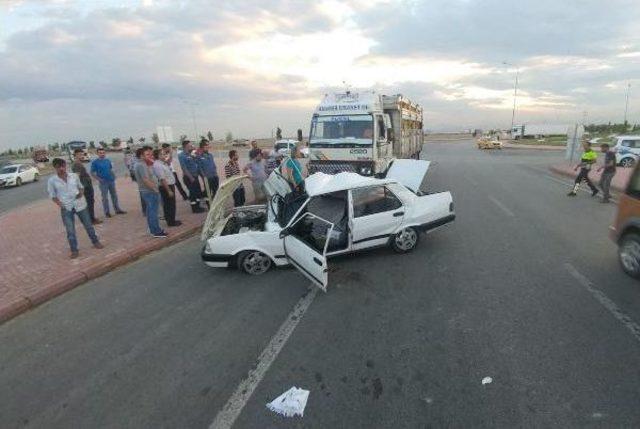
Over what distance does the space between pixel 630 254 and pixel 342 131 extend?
8.06m

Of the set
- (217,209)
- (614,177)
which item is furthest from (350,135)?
(614,177)

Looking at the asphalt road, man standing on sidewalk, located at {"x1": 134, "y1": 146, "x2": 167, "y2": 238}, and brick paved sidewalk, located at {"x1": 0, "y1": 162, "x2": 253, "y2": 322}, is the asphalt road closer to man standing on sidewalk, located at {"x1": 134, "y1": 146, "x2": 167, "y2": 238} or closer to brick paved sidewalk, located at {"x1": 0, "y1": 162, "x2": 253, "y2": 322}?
brick paved sidewalk, located at {"x1": 0, "y1": 162, "x2": 253, "y2": 322}

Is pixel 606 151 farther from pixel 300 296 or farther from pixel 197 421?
pixel 197 421

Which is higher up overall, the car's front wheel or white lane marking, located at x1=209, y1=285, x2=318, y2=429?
the car's front wheel

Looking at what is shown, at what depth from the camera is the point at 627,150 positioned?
20.7 m

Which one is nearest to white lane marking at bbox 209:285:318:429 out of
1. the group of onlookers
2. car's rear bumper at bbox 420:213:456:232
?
car's rear bumper at bbox 420:213:456:232

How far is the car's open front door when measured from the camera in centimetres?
479

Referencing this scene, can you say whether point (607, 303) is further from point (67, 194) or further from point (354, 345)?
point (67, 194)

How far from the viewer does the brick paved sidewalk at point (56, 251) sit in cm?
585

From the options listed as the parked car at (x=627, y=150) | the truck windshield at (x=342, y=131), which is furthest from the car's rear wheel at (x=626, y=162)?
the truck windshield at (x=342, y=131)

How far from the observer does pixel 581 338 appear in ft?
12.8

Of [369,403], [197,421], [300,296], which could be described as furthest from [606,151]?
[197,421]

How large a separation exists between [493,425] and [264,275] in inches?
151

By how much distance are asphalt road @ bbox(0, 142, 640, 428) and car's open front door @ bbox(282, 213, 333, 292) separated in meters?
0.38
